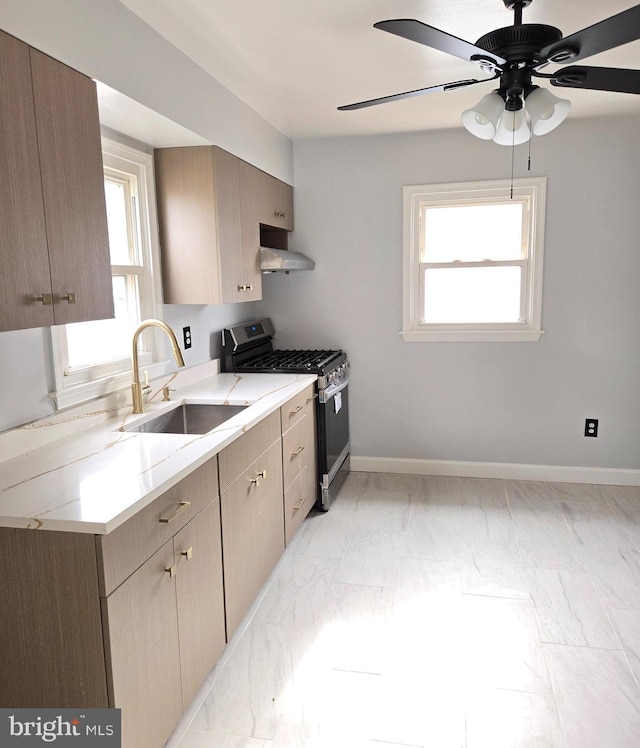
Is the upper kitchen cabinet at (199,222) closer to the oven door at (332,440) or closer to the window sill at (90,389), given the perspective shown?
the window sill at (90,389)

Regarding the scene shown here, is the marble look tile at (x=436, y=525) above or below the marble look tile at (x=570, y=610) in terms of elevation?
above

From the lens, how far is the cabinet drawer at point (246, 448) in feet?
7.16

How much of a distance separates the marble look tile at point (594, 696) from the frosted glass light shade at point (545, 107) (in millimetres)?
1979

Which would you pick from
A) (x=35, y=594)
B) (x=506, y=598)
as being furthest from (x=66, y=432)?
(x=506, y=598)

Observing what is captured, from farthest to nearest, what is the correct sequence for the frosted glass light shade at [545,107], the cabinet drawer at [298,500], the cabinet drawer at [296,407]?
the cabinet drawer at [298,500] < the cabinet drawer at [296,407] < the frosted glass light shade at [545,107]

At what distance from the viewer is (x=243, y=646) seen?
2.34 metres

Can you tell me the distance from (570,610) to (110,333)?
2402 mm

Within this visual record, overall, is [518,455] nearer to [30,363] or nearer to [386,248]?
[386,248]

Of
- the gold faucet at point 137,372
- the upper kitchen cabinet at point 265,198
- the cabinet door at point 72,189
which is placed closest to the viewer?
the cabinet door at point 72,189

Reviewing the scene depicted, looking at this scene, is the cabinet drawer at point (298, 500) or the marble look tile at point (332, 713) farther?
the cabinet drawer at point (298, 500)

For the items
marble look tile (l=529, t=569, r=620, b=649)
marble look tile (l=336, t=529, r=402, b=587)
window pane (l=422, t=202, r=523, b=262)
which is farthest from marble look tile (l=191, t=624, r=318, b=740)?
window pane (l=422, t=202, r=523, b=262)

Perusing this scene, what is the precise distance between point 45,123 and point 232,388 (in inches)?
67.5

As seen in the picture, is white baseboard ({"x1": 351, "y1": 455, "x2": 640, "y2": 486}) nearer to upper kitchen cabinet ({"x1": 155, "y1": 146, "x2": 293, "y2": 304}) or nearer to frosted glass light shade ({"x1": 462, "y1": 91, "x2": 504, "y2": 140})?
upper kitchen cabinet ({"x1": 155, "y1": 146, "x2": 293, "y2": 304})

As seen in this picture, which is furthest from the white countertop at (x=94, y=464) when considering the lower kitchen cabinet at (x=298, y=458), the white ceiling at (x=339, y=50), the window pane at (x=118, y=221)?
the white ceiling at (x=339, y=50)
